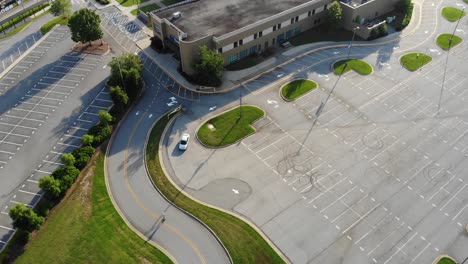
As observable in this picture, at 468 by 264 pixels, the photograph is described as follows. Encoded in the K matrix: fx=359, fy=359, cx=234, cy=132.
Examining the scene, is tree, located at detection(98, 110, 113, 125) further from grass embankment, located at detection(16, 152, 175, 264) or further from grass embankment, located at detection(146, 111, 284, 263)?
grass embankment, located at detection(16, 152, 175, 264)

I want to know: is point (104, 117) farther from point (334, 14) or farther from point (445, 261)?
point (334, 14)

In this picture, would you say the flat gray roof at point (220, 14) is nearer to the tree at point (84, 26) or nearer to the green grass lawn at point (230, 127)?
the tree at point (84, 26)

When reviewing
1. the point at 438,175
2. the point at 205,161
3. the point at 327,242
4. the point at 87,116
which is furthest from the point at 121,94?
the point at 438,175

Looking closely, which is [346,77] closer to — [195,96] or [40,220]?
[195,96]

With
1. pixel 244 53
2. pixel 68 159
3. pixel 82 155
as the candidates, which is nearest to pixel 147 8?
pixel 244 53

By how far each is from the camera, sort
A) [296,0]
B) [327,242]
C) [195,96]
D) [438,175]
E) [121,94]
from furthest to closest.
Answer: [296,0]
[195,96]
[121,94]
[438,175]
[327,242]


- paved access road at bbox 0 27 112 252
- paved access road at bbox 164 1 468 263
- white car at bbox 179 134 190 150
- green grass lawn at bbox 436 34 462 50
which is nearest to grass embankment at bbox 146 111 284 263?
paved access road at bbox 164 1 468 263
